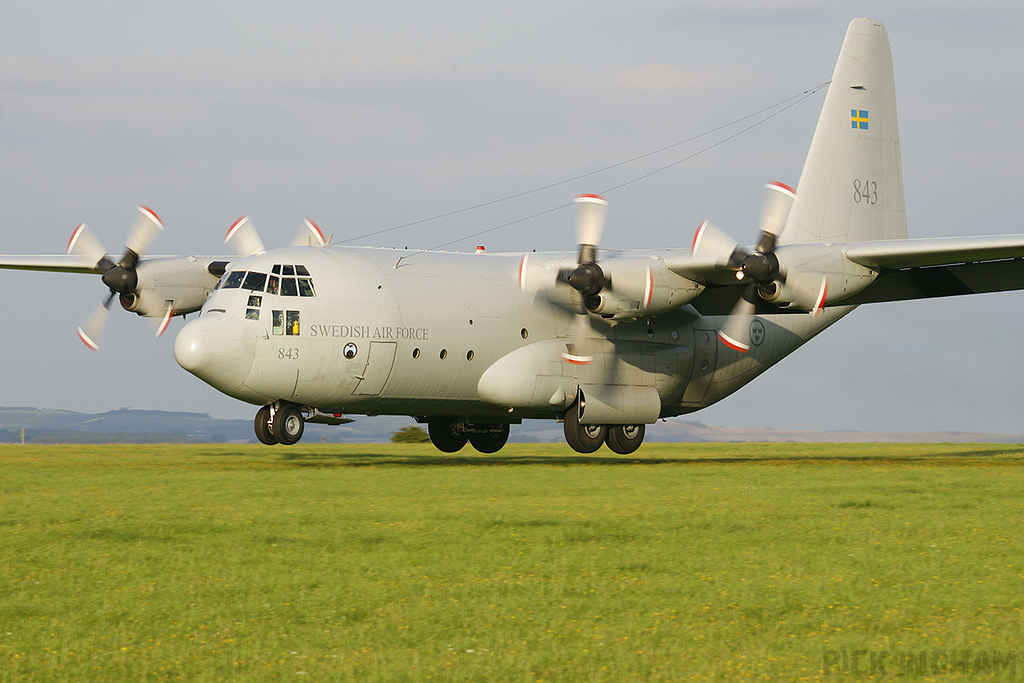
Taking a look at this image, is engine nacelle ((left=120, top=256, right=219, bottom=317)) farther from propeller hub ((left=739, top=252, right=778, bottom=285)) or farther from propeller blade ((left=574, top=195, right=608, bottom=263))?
propeller hub ((left=739, top=252, right=778, bottom=285))

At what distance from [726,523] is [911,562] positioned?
9.26 ft

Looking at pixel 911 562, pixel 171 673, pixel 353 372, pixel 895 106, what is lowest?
pixel 171 673

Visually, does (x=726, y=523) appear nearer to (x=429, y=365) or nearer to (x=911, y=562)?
(x=911, y=562)

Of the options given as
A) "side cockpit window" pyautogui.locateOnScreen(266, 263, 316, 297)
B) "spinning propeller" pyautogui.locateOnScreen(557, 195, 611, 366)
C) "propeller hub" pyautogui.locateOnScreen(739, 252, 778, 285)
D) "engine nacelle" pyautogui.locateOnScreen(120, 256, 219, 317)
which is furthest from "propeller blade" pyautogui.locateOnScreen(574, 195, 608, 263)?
"engine nacelle" pyautogui.locateOnScreen(120, 256, 219, 317)

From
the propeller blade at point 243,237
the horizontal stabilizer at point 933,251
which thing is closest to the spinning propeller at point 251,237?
the propeller blade at point 243,237

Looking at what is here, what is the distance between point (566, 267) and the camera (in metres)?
25.9

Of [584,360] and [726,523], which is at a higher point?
[584,360]

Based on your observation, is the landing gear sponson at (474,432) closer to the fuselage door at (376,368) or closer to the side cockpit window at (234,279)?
the fuselage door at (376,368)

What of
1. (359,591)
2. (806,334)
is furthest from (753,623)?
(806,334)

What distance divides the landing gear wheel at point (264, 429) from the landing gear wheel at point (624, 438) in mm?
8366

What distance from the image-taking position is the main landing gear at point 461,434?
2867 cm

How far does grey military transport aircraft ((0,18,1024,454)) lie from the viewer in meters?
22.4

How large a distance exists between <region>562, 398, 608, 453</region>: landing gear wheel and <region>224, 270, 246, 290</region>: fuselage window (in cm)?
809

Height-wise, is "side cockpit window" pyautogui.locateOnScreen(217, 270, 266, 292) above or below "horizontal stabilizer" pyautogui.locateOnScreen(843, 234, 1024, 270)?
A: below
